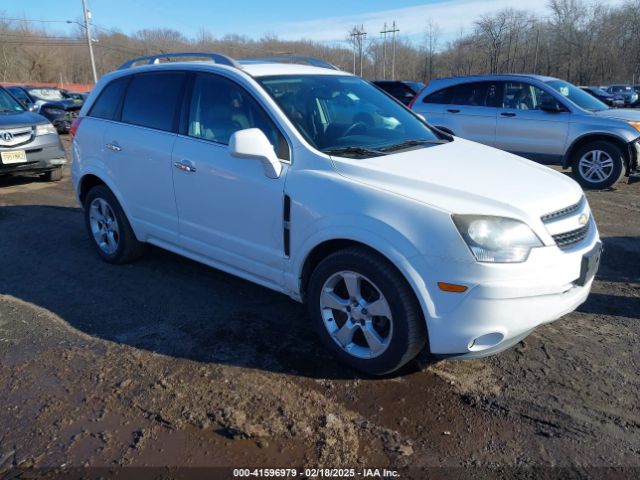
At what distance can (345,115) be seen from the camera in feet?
12.8

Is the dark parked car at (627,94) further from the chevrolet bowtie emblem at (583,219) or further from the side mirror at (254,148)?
the side mirror at (254,148)

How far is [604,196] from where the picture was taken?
8.00 m

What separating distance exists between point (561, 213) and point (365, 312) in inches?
50.0

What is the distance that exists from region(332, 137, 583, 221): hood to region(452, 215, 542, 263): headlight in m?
0.05

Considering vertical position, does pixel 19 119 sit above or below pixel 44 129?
above

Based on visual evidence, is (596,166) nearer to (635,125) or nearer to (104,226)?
(635,125)

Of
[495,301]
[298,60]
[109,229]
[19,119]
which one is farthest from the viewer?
[19,119]

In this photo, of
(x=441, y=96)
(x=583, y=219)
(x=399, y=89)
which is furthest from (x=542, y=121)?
(x=399, y=89)

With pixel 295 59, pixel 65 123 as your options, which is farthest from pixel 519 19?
pixel 295 59

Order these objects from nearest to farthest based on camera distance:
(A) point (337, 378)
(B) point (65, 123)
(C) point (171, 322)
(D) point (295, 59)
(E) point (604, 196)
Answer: (A) point (337, 378) < (C) point (171, 322) < (D) point (295, 59) < (E) point (604, 196) < (B) point (65, 123)

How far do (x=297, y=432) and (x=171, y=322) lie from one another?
5.26 feet

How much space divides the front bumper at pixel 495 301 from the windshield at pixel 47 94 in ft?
76.6

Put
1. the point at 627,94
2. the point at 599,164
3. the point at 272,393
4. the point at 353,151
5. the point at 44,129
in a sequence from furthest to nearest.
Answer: the point at 627,94 → the point at 44,129 → the point at 599,164 → the point at 353,151 → the point at 272,393

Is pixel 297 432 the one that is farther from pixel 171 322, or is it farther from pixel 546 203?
pixel 546 203
